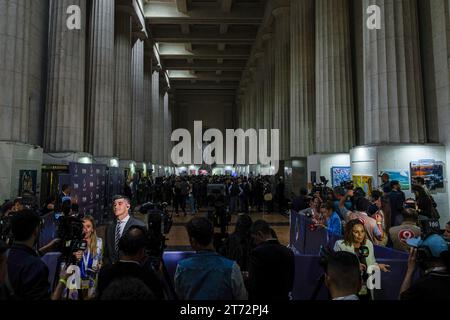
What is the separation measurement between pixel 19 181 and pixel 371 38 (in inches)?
413

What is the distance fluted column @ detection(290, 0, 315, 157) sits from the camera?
1716cm

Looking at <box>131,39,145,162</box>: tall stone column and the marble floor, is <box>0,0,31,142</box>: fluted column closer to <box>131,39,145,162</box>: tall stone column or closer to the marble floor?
the marble floor

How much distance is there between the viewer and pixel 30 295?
2.16 m

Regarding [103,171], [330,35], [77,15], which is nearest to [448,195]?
[330,35]

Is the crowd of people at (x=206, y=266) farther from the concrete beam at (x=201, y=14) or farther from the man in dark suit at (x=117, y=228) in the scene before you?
the concrete beam at (x=201, y=14)

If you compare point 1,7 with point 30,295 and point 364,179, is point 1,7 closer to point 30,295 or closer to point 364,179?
point 30,295

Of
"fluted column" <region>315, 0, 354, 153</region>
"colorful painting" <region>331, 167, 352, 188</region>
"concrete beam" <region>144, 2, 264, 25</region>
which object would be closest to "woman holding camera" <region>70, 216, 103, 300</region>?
"colorful painting" <region>331, 167, 352, 188</region>

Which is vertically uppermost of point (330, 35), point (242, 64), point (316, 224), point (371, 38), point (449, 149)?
point (242, 64)

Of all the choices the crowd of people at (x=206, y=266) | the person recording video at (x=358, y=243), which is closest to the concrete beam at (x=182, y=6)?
the crowd of people at (x=206, y=266)

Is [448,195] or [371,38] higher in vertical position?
[371,38]

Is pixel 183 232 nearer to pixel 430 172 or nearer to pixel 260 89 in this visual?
pixel 430 172

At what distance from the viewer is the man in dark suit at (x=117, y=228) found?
376 cm

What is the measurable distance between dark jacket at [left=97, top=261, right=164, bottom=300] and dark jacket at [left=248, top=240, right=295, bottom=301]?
1.04m

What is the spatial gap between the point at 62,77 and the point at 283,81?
14.3 meters
